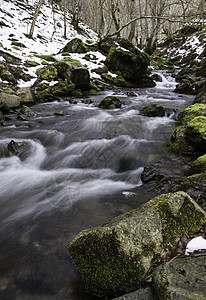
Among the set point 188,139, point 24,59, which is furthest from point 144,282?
point 24,59

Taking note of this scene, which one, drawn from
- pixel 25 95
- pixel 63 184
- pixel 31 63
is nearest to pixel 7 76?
Answer: pixel 25 95

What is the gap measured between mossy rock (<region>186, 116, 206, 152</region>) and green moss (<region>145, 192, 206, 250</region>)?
100 inches

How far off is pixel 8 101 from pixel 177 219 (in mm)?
8270

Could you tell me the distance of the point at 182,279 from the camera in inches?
46.8

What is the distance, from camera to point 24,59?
12742mm

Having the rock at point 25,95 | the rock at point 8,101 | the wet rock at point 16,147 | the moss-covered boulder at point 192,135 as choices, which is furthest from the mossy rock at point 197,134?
the rock at point 25,95

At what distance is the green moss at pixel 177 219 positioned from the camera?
1.57 m

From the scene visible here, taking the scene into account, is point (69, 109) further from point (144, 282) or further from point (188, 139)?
point (144, 282)

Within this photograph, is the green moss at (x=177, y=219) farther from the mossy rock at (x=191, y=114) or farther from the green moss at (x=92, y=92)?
the green moss at (x=92, y=92)

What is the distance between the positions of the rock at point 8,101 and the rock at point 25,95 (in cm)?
39

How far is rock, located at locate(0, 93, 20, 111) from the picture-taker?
25.0 feet

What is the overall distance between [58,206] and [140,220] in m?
1.88

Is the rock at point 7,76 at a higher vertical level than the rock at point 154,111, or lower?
higher

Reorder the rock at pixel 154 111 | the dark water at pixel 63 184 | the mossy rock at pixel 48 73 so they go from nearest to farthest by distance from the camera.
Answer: the dark water at pixel 63 184 → the rock at pixel 154 111 → the mossy rock at pixel 48 73
